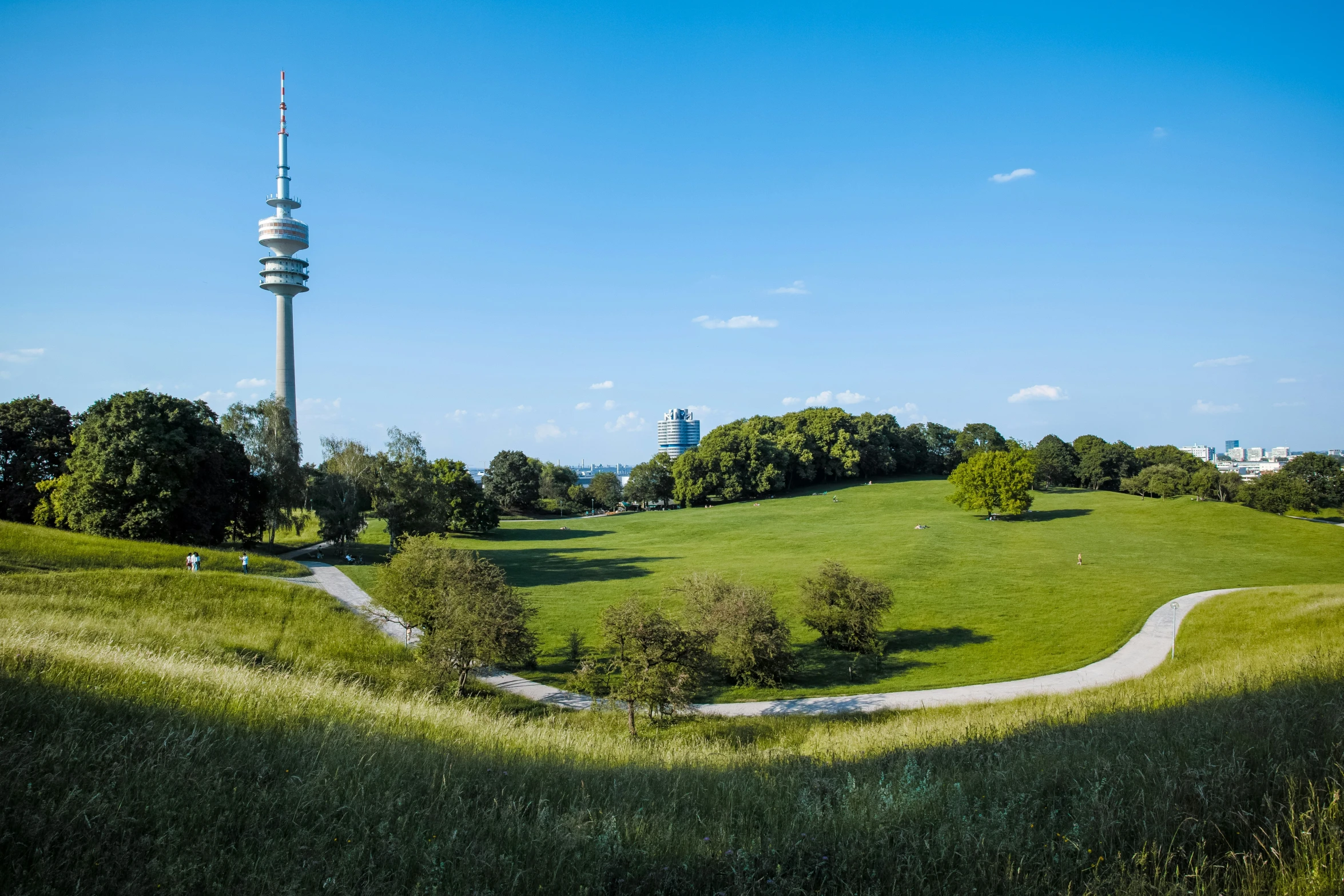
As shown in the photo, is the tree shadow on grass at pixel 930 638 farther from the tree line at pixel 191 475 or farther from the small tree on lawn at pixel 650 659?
the tree line at pixel 191 475

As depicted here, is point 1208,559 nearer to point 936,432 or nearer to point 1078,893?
point 1078,893

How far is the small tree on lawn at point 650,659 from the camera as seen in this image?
824 inches

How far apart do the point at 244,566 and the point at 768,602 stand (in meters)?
28.5

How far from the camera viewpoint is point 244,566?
3591 centimetres

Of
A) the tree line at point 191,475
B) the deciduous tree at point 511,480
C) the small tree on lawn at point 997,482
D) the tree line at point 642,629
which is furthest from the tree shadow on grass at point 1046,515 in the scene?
the deciduous tree at point 511,480

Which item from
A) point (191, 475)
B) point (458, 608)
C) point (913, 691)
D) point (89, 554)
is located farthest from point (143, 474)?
point (913, 691)

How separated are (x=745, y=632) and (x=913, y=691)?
690cm

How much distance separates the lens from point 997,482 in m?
73.9

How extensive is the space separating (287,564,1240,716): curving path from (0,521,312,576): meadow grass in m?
11.1

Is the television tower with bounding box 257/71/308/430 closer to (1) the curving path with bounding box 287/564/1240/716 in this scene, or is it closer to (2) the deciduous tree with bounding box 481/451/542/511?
(2) the deciduous tree with bounding box 481/451/542/511

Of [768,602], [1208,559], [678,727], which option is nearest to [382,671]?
[678,727]

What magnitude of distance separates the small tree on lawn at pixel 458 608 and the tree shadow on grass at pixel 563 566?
56.2 ft

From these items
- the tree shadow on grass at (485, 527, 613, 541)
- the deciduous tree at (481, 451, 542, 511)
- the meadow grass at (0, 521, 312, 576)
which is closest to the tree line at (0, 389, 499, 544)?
the meadow grass at (0, 521, 312, 576)

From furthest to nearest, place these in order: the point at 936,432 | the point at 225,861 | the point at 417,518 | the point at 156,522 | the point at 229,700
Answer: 1. the point at 936,432
2. the point at 417,518
3. the point at 156,522
4. the point at 229,700
5. the point at 225,861
